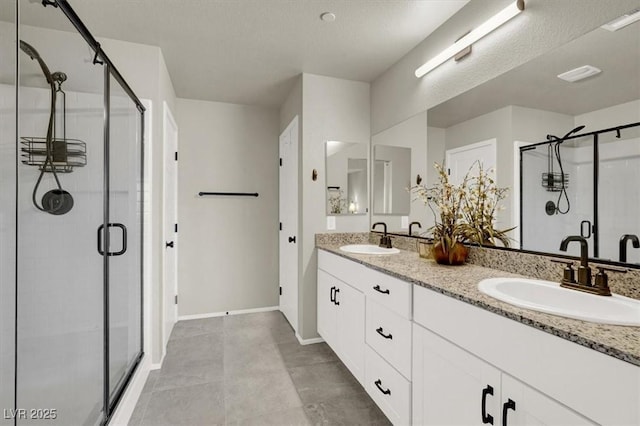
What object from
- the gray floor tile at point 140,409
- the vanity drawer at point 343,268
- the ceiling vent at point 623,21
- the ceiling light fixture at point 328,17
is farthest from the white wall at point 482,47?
the gray floor tile at point 140,409

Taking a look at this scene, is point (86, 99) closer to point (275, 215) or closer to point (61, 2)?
point (61, 2)

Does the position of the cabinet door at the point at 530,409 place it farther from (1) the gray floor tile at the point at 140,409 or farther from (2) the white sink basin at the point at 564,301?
(1) the gray floor tile at the point at 140,409

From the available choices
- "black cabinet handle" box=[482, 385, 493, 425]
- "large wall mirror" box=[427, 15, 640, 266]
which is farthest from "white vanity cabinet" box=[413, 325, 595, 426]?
"large wall mirror" box=[427, 15, 640, 266]

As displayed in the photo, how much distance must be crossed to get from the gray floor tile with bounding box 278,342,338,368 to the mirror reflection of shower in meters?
1.80

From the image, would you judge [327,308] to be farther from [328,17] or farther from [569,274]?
[328,17]

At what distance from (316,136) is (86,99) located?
161cm

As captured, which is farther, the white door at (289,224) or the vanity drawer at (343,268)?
the white door at (289,224)

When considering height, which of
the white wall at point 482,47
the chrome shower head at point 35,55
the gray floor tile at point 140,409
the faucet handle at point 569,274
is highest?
the white wall at point 482,47

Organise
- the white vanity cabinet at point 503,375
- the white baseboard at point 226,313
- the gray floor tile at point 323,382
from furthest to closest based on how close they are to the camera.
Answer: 1. the white baseboard at point 226,313
2. the gray floor tile at point 323,382
3. the white vanity cabinet at point 503,375

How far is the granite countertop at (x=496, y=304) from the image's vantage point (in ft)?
2.26

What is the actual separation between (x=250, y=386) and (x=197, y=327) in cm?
126

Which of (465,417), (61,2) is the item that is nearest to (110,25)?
(61,2)

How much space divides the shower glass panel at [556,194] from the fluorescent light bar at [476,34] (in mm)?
655

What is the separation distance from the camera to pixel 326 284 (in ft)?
7.93
